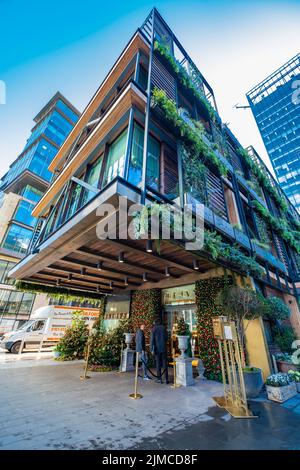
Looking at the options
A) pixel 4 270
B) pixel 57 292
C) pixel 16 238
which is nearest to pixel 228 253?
pixel 57 292

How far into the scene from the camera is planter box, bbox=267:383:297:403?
15.9 feet

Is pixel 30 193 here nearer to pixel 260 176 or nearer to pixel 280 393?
pixel 260 176

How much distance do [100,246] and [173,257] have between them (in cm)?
236

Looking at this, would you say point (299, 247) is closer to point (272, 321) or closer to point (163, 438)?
point (272, 321)

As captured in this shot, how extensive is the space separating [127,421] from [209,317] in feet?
15.0

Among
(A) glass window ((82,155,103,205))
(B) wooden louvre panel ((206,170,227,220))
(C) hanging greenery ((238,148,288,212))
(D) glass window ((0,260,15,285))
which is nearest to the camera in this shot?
(A) glass window ((82,155,103,205))

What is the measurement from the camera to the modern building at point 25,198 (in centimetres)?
2333

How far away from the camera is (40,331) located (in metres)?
13.4

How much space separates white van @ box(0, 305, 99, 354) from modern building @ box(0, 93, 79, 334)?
29.7ft

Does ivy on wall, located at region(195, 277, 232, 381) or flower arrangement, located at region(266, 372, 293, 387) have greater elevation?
ivy on wall, located at region(195, 277, 232, 381)

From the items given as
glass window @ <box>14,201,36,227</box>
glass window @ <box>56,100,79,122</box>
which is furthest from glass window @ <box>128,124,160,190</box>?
glass window @ <box>56,100,79,122</box>

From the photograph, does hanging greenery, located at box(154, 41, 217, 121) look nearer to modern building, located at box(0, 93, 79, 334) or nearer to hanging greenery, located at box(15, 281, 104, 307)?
hanging greenery, located at box(15, 281, 104, 307)

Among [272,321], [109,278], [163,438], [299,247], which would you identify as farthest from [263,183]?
[163,438]

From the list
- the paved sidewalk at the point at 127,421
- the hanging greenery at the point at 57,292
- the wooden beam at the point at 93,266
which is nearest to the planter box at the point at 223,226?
the wooden beam at the point at 93,266
